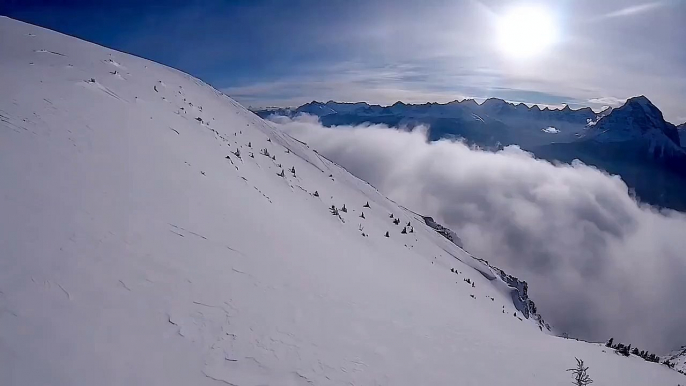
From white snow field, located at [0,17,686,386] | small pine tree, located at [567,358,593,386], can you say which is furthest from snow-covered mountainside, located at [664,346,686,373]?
white snow field, located at [0,17,686,386]

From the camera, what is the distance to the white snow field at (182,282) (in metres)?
3.71

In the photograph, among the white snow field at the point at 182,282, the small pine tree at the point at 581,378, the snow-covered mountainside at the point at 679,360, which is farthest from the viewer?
the snow-covered mountainside at the point at 679,360

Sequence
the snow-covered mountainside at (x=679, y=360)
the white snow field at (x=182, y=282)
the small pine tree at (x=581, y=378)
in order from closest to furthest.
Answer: the white snow field at (x=182, y=282) → the small pine tree at (x=581, y=378) → the snow-covered mountainside at (x=679, y=360)

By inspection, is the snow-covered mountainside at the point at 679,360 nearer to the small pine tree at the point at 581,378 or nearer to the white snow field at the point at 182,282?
the small pine tree at the point at 581,378

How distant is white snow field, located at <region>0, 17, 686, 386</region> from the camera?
12.2ft

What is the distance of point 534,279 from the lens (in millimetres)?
194875

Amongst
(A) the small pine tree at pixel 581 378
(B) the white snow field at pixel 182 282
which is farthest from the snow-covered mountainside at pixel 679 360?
A: (B) the white snow field at pixel 182 282

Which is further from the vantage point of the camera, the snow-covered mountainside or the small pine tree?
the snow-covered mountainside

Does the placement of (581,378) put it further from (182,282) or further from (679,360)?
(679,360)

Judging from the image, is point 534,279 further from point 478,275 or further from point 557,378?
point 557,378

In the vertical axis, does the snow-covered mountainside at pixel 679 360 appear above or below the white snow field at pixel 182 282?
above

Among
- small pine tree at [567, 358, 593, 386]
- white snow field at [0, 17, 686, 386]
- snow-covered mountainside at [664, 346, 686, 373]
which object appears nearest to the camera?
white snow field at [0, 17, 686, 386]

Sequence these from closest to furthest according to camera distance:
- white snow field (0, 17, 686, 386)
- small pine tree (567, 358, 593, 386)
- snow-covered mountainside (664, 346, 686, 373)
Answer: white snow field (0, 17, 686, 386)
small pine tree (567, 358, 593, 386)
snow-covered mountainside (664, 346, 686, 373)

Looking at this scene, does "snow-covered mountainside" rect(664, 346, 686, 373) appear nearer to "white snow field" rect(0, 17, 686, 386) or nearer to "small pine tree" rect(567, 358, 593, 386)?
"small pine tree" rect(567, 358, 593, 386)
